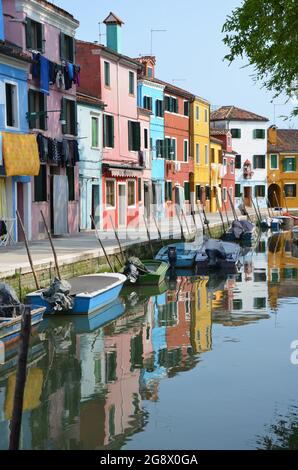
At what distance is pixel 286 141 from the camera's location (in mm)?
69938

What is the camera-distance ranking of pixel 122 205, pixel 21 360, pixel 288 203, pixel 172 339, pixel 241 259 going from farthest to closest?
pixel 288 203 < pixel 122 205 < pixel 241 259 < pixel 172 339 < pixel 21 360

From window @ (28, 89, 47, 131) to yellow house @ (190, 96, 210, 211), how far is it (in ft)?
78.8

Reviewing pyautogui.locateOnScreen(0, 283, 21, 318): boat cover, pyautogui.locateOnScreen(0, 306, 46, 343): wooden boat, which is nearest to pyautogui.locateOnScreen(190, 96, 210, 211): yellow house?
pyautogui.locateOnScreen(0, 283, 21, 318): boat cover

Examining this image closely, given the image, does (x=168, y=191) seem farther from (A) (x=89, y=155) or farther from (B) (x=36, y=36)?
(B) (x=36, y=36)

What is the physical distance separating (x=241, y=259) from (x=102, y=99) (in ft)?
30.0

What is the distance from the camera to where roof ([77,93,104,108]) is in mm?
30356

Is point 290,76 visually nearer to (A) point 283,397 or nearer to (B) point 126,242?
(A) point 283,397

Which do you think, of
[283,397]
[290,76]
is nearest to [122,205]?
[290,76]

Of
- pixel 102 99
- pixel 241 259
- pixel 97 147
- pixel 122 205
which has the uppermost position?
pixel 102 99

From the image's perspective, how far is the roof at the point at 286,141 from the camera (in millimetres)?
68375

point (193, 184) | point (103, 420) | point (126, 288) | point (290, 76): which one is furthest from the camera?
point (193, 184)

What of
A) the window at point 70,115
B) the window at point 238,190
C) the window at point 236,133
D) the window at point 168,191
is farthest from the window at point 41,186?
the window at point 236,133

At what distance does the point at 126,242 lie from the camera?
25.9 m

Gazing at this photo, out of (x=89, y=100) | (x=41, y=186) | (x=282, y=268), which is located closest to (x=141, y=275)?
(x=41, y=186)
